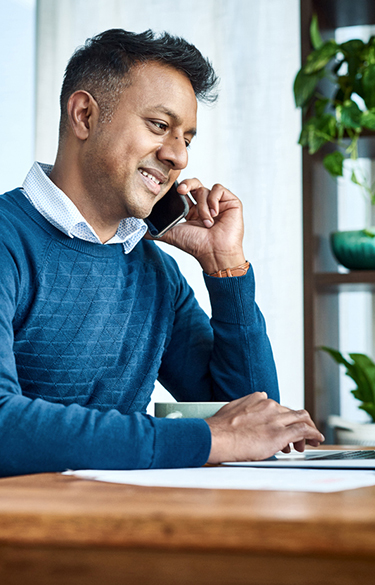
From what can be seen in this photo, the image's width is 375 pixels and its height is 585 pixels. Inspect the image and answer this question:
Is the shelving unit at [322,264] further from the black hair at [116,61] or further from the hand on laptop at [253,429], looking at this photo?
the hand on laptop at [253,429]

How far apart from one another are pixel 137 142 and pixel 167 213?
0.21 metres

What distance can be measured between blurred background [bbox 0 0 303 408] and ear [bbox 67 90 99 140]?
1080 millimetres

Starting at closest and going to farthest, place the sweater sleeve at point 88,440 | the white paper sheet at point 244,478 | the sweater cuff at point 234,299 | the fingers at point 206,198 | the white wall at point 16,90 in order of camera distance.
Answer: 1. the white paper sheet at point 244,478
2. the sweater sleeve at point 88,440
3. the sweater cuff at point 234,299
4. the fingers at point 206,198
5. the white wall at point 16,90

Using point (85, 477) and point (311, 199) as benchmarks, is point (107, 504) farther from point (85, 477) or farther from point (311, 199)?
point (311, 199)

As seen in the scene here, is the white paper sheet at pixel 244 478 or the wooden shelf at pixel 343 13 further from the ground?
the wooden shelf at pixel 343 13

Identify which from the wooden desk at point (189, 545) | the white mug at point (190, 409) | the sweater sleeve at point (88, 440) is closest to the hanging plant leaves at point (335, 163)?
the white mug at point (190, 409)

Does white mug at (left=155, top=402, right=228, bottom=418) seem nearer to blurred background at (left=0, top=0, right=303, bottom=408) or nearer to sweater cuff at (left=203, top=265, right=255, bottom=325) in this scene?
sweater cuff at (left=203, top=265, right=255, bottom=325)

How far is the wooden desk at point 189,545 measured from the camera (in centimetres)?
36

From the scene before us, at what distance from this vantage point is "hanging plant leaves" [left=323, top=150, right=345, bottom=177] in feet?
5.88

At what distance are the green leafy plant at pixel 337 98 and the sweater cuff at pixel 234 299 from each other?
67 centimetres

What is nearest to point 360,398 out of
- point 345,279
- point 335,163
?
point 345,279

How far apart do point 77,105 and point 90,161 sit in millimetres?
125

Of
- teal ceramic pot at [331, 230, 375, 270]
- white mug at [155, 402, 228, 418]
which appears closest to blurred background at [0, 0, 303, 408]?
teal ceramic pot at [331, 230, 375, 270]

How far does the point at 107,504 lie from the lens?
0.45 m
